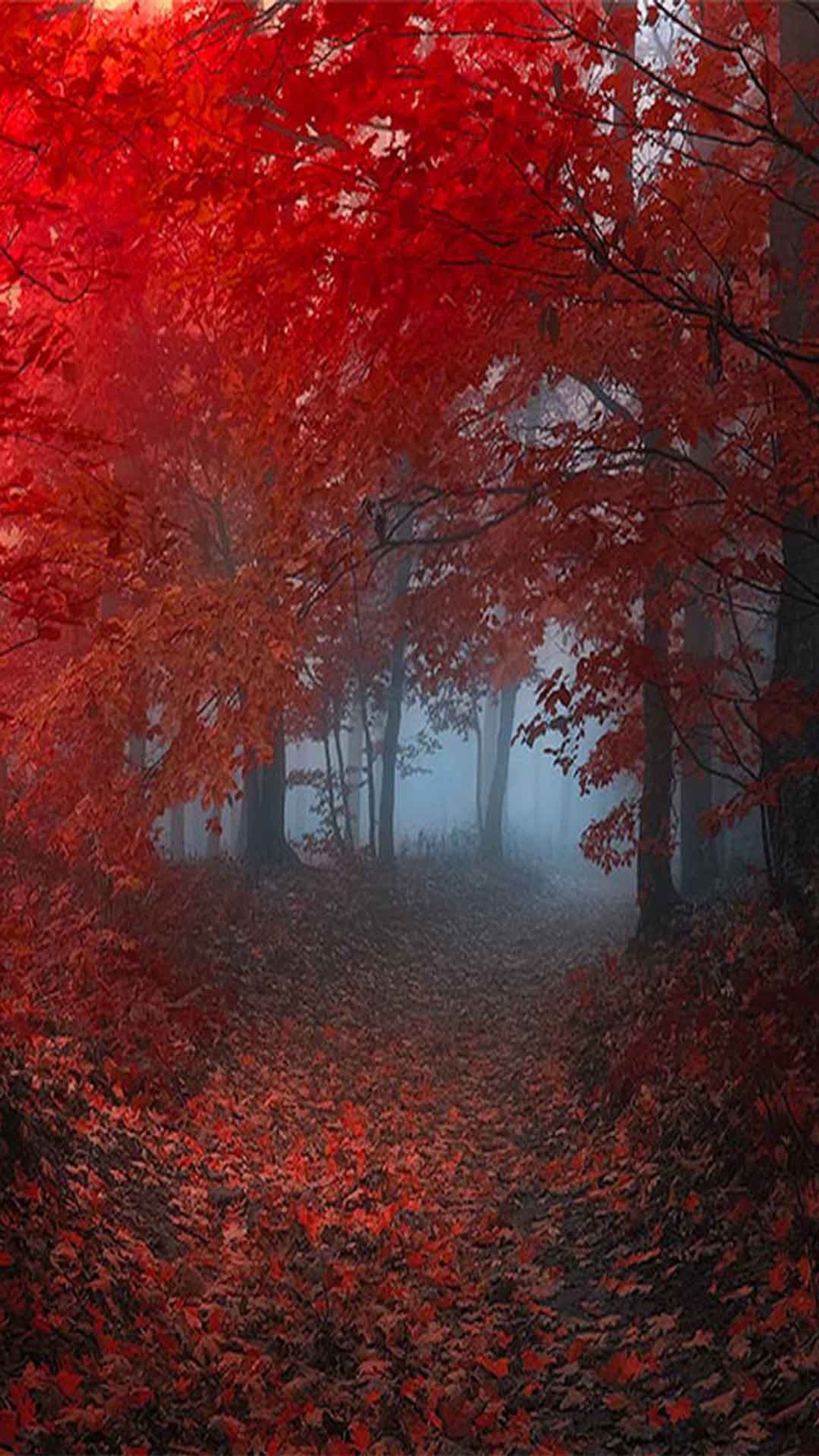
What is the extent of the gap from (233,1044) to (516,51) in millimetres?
9783

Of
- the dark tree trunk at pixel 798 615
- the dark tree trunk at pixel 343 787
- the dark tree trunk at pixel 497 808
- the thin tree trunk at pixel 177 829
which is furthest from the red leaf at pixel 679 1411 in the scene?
the thin tree trunk at pixel 177 829

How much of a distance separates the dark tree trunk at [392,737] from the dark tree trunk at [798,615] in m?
12.9

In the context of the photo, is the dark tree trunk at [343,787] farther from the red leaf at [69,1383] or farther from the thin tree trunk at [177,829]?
the red leaf at [69,1383]

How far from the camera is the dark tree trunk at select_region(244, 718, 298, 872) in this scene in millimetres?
19062

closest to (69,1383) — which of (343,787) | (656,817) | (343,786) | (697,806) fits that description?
(656,817)

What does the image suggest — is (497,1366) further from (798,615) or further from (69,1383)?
(798,615)

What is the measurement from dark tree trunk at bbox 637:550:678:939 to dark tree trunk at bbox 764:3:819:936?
13.3ft

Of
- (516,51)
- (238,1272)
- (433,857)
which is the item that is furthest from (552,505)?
(433,857)

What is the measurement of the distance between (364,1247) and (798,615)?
5.70 meters

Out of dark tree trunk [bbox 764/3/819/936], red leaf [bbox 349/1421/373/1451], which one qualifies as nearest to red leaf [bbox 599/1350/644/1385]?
red leaf [bbox 349/1421/373/1451]

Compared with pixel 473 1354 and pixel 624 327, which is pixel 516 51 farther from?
pixel 473 1354

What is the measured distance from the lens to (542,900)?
27156 mm

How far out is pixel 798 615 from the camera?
9.45m

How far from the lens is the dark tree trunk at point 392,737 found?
22.2 meters
